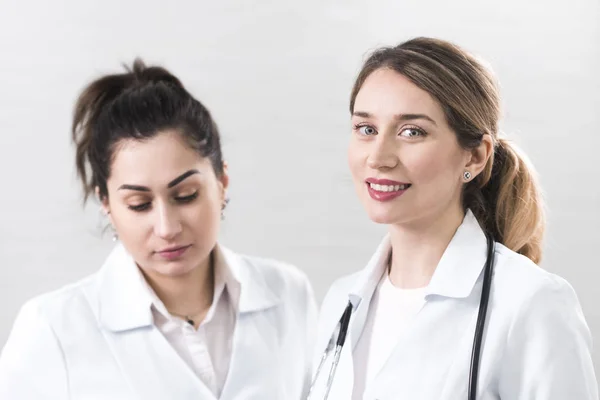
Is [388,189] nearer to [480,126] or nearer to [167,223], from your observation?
[480,126]

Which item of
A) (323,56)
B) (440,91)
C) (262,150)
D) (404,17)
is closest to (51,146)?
(262,150)

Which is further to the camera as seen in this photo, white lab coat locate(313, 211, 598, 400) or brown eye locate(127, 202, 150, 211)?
brown eye locate(127, 202, 150, 211)

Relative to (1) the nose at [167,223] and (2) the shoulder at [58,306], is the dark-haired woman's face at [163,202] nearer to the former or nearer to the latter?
(1) the nose at [167,223]

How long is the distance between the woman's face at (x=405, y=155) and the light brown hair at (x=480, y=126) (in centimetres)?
2

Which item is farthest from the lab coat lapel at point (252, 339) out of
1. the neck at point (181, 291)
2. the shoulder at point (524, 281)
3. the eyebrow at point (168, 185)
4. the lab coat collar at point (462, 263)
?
the shoulder at point (524, 281)

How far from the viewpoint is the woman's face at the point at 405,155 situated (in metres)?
1.62

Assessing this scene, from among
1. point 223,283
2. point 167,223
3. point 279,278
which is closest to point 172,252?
point 167,223

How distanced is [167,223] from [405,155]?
63 cm

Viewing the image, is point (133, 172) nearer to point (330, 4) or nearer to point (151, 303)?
point (151, 303)

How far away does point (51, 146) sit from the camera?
2.95m

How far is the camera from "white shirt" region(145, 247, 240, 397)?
209cm

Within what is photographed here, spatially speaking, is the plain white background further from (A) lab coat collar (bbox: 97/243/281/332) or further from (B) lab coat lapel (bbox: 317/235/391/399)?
(B) lab coat lapel (bbox: 317/235/391/399)

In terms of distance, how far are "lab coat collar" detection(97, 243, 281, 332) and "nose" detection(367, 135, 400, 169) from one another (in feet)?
2.32

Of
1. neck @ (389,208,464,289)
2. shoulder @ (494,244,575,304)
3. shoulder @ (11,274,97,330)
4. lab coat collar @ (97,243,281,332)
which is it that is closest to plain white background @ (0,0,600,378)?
lab coat collar @ (97,243,281,332)
